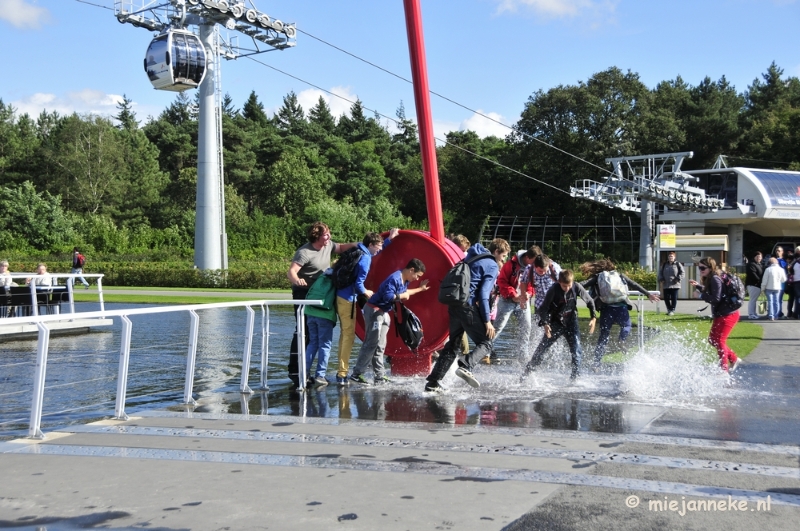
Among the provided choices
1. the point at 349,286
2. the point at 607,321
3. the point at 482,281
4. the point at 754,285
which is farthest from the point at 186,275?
the point at 482,281

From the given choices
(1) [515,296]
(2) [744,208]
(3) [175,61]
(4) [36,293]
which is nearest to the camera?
(1) [515,296]

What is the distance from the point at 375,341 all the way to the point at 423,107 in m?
3.18

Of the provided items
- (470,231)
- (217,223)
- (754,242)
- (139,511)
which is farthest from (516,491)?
(470,231)

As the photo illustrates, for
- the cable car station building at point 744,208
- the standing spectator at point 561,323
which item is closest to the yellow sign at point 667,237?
the standing spectator at point 561,323

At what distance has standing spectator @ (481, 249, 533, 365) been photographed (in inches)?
461

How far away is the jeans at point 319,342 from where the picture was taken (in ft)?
33.1

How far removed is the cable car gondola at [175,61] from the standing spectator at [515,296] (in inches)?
1125

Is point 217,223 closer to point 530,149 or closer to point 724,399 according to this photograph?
point 530,149

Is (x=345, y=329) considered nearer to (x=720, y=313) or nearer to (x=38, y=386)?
(x=38, y=386)

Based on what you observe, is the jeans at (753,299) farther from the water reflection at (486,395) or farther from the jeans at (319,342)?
the jeans at (319,342)

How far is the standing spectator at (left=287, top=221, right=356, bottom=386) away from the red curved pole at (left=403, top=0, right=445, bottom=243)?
1.38 metres

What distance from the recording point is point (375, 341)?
33.1 ft

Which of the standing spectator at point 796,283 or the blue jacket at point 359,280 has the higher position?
the blue jacket at point 359,280

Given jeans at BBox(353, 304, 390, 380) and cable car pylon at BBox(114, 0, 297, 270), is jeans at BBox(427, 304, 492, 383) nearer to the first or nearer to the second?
jeans at BBox(353, 304, 390, 380)
